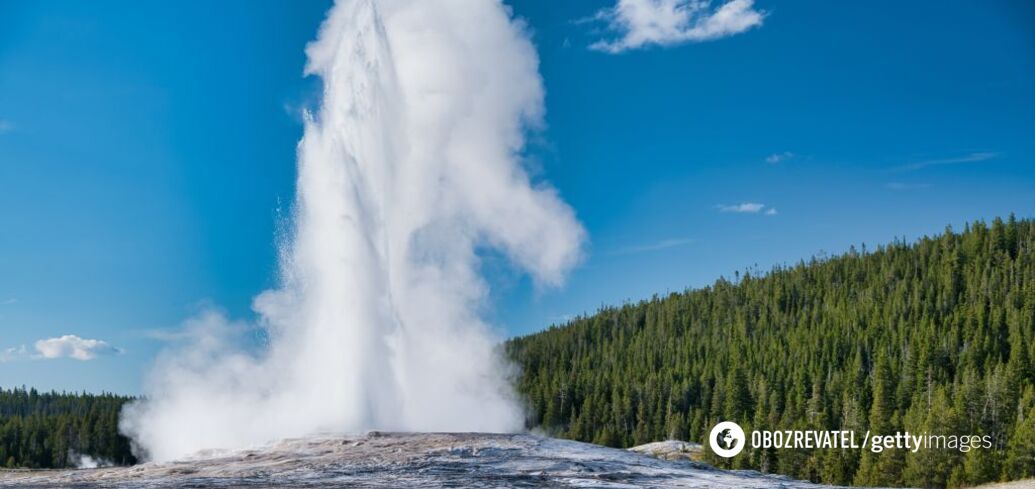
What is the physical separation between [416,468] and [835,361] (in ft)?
302

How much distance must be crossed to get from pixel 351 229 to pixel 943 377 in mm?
69982

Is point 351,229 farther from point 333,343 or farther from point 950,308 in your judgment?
point 950,308

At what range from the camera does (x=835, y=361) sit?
112m

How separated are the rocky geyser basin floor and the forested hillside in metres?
39.1

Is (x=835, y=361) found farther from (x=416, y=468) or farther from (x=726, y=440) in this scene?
(x=416, y=468)

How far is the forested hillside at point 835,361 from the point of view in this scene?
244ft

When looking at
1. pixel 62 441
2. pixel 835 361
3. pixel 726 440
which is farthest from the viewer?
pixel 835 361

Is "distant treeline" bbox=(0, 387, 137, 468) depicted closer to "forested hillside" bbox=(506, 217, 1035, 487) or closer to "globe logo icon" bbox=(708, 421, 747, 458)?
"forested hillside" bbox=(506, 217, 1035, 487)

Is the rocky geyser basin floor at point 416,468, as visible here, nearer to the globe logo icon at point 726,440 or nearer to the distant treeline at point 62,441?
the globe logo icon at point 726,440

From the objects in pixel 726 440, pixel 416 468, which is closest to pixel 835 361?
pixel 726 440

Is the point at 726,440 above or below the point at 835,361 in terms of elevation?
below

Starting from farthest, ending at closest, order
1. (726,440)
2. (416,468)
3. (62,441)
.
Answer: (62,441) < (726,440) < (416,468)

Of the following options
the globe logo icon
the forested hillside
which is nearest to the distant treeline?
the forested hillside

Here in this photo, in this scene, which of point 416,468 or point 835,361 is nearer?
point 416,468
